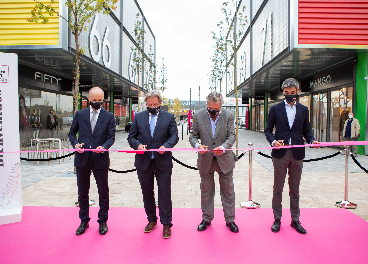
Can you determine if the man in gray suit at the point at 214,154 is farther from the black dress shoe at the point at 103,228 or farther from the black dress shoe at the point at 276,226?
the black dress shoe at the point at 103,228

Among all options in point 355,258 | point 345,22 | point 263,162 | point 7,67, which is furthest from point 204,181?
point 345,22

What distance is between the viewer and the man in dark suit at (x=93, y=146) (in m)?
3.54

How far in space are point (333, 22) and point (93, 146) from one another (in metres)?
10.4

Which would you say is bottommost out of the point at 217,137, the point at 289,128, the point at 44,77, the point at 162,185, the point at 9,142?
the point at 162,185

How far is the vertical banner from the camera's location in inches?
157

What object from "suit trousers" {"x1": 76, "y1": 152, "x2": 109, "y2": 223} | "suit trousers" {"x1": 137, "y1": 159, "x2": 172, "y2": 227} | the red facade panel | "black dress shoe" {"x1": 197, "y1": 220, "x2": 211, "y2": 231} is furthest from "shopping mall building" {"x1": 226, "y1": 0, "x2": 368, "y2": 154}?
"suit trousers" {"x1": 76, "y1": 152, "x2": 109, "y2": 223}

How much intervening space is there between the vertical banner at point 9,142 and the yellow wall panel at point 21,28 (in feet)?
21.9

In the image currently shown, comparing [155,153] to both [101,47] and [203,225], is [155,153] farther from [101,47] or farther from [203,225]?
[101,47]

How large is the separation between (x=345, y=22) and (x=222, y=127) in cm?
944

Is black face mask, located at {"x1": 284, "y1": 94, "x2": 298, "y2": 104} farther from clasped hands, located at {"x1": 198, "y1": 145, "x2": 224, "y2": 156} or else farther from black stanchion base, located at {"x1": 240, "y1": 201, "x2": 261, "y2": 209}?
black stanchion base, located at {"x1": 240, "y1": 201, "x2": 261, "y2": 209}

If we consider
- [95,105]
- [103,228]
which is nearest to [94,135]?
[95,105]

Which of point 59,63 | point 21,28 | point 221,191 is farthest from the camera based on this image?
point 59,63

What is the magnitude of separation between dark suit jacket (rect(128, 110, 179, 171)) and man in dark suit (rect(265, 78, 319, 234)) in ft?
4.38

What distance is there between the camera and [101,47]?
15602 mm
